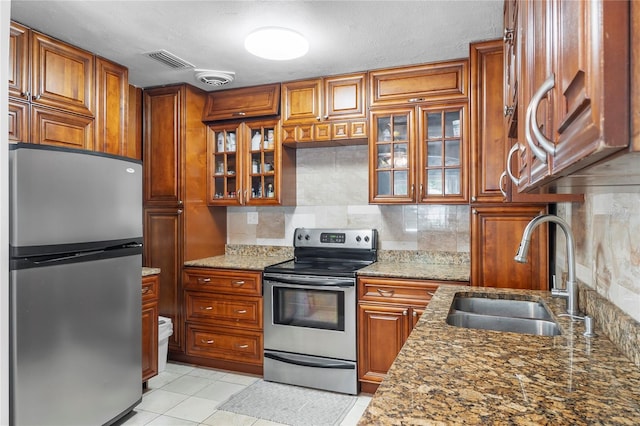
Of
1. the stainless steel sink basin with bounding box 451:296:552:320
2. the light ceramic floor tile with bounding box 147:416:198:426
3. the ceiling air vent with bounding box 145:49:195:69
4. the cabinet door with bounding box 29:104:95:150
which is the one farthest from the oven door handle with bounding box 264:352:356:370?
the ceiling air vent with bounding box 145:49:195:69

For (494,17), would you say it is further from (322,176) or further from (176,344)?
(176,344)

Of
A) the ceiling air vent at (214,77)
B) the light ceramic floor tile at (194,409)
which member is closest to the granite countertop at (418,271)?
the light ceramic floor tile at (194,409)

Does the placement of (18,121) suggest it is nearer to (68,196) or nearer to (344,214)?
(68,196)

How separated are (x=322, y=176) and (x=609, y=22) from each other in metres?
3.24

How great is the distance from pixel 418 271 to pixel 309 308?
0.84 meters

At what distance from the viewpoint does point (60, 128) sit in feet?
8.32

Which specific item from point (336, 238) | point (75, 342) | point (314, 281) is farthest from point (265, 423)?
point (336, 238)

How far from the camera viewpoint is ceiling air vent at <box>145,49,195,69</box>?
2.76m

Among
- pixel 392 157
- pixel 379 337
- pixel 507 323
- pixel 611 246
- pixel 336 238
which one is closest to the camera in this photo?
pixel 611 246

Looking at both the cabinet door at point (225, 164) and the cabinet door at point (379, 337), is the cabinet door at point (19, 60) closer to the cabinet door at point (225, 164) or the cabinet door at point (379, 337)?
the cabinet door at point (225, 164)

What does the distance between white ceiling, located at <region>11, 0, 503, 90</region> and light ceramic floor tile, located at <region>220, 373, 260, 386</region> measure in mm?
2400

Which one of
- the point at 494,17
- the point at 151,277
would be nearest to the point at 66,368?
the point at 151,277

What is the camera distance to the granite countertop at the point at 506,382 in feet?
2.67

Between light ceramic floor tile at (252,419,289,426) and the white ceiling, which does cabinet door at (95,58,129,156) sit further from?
light ceramic floor tile at (252,419,289,426)
